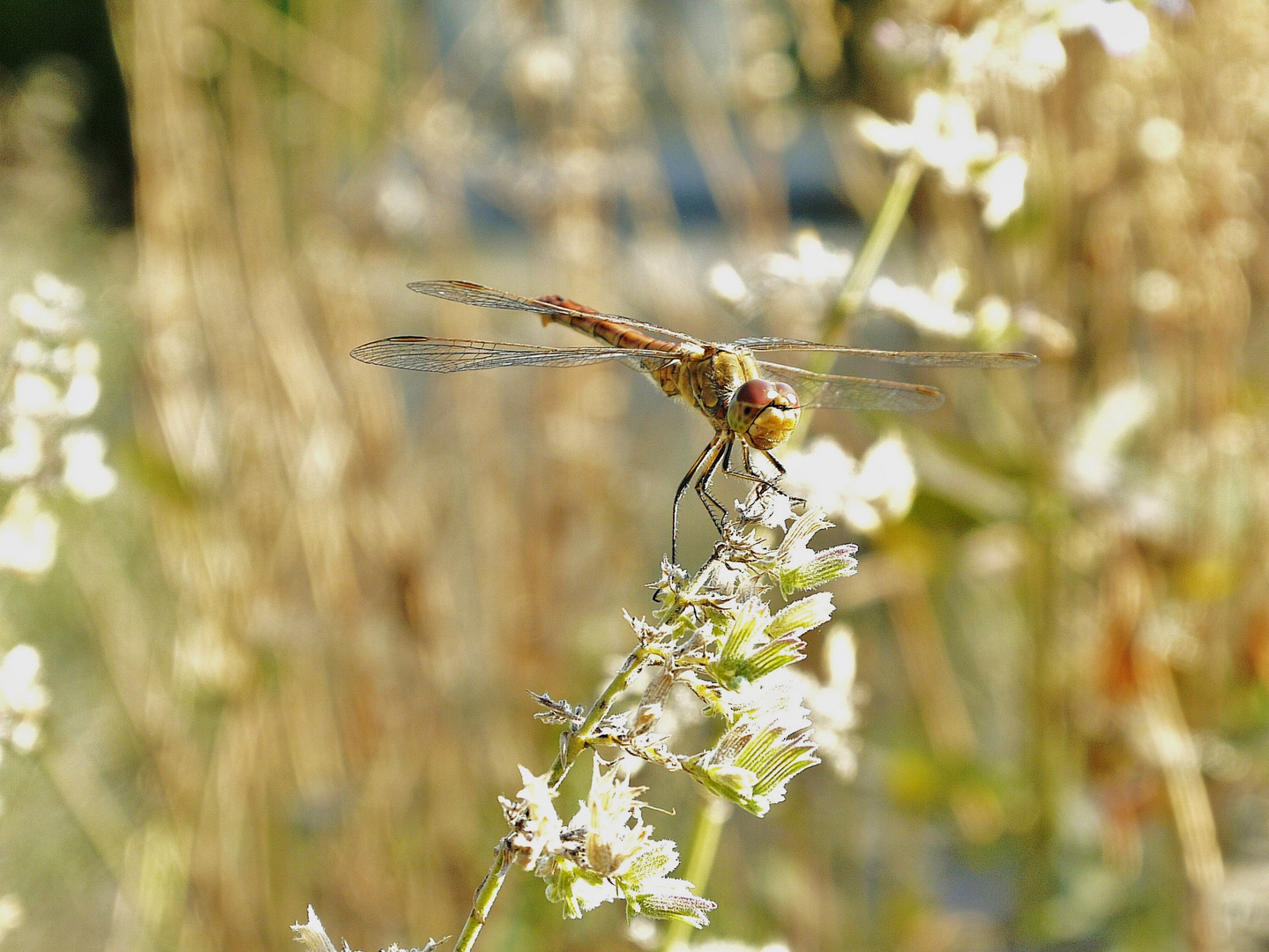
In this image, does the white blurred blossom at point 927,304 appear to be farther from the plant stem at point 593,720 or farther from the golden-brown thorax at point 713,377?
the plant stem at point 593,720

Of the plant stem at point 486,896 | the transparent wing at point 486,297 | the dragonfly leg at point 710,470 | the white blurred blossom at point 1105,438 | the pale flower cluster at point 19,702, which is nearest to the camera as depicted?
the plant stem at point 486,896

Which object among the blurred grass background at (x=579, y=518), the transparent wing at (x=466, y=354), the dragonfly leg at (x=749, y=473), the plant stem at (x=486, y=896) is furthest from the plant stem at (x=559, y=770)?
the blurred grass background at (x=579, y=518)

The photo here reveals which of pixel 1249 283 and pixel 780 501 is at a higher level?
pixel 1249 283

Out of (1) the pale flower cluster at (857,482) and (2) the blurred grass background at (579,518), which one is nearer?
(1) the pale flower cluster at (857,482)

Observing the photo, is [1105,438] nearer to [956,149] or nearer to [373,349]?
[956,149]

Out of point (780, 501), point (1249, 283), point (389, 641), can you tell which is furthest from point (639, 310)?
point (780, 501)

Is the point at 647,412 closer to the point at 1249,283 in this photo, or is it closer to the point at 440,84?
the point at 440,84
